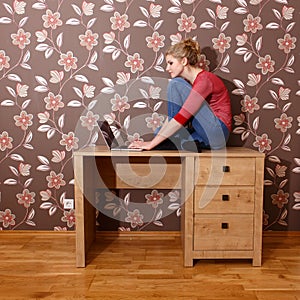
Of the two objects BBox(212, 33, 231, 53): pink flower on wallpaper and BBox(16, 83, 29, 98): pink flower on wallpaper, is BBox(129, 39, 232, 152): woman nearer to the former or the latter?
BBox(212, 33, 231, 53): pink flower on wallpaper

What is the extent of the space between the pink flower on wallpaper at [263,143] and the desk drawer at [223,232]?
0.67 metres

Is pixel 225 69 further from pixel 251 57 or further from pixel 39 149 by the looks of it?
pixel 39 149

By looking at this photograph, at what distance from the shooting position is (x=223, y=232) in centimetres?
233

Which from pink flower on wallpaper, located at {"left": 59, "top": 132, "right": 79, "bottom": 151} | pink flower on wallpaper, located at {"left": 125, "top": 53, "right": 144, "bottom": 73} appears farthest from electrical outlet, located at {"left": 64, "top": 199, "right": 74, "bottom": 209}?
pink flower on wallpaper, located at {"left": 125, "top": 53, "right": 144, "bottom": 73}

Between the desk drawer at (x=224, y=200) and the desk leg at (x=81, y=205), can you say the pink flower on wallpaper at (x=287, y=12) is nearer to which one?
the desk drawer at (x=224, y=200)

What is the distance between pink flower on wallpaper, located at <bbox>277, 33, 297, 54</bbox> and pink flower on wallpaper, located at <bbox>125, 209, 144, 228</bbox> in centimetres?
155

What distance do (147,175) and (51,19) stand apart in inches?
50.0

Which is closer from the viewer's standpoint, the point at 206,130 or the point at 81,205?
the point at 81,205

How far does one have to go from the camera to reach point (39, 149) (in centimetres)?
284

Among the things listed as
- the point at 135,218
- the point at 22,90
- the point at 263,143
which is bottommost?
the point at 135,218

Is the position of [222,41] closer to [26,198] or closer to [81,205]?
[81,205]

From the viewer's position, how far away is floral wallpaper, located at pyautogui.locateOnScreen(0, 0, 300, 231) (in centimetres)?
273

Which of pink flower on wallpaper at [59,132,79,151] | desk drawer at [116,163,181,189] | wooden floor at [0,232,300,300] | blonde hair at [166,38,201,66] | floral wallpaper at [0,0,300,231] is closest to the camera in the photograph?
wooden floor at [0,232,300,300]

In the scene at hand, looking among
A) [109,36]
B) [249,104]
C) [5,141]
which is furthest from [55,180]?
[249,104]
